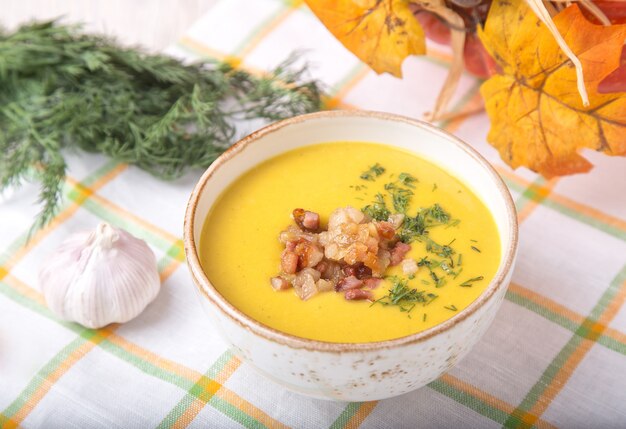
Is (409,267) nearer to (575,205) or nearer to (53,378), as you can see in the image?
(575,205)

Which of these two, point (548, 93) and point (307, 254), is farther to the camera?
point (548, 93)

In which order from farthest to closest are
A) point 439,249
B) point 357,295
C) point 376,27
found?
point 376,27 → point 439,249 → point 357,295

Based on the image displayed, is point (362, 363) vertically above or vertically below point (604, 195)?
below

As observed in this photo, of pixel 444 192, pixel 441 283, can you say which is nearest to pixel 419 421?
pixel 441 283

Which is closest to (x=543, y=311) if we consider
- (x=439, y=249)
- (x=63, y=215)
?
(x=439, y=249)

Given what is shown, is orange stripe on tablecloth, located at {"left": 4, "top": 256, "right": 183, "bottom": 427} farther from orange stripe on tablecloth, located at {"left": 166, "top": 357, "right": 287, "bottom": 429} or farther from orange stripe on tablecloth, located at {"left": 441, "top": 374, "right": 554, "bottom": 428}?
orange stripe on tablecloth, located at {"left": 441, "top": 374, "right": 554, "bottom": 428}

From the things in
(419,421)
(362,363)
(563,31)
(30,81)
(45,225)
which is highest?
(563,31)

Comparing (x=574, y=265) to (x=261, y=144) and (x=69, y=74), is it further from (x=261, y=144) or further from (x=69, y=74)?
(x=69, y=74)
